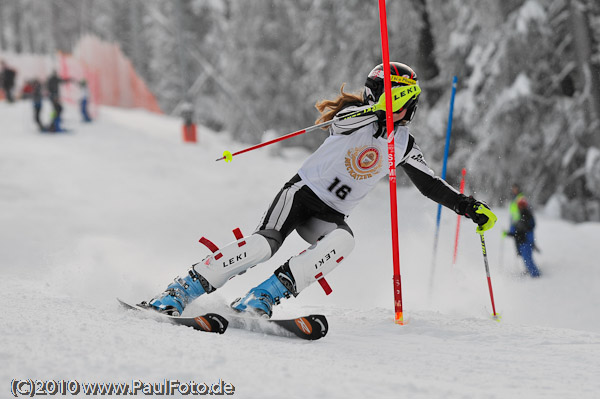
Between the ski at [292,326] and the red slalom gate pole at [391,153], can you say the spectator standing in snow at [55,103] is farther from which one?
the ski at [292,326]

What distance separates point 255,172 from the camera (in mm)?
13328

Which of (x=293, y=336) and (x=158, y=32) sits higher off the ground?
(x=158, y=32)

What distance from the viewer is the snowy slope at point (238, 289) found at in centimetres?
234

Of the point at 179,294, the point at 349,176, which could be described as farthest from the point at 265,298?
the point at 349,176

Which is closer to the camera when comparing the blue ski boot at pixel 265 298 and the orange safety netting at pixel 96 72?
the blue ski boot at pixel 265 298

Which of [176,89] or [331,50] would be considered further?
[176,89]

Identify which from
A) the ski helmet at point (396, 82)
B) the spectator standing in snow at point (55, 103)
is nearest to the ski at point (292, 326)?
the ski helmet at point (396, 82)

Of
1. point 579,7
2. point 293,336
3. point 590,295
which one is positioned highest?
point 579,7

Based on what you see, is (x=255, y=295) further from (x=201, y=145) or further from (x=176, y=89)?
(x=176, y=89)

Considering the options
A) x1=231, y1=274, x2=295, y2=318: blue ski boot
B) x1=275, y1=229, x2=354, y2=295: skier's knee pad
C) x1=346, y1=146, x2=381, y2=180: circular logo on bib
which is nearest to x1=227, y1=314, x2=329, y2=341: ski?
x1=231, y1=274, x2=295, y2=318: blue ski boot

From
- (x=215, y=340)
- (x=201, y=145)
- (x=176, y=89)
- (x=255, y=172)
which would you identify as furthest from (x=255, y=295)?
(x=176, y=89)

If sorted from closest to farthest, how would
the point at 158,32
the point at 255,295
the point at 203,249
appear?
the point at 255,295, the point at 203,249, the point at 158,32

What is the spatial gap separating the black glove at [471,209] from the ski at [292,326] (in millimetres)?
1385

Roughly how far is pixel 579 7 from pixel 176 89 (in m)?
26.9
